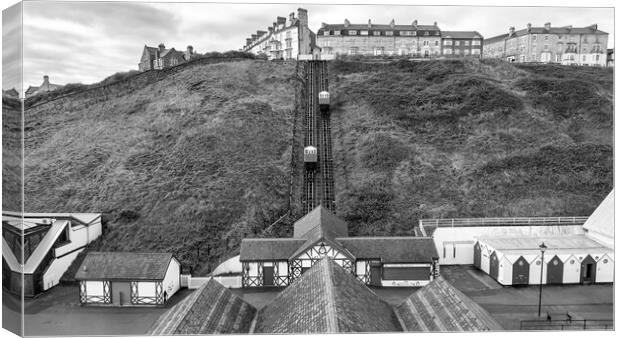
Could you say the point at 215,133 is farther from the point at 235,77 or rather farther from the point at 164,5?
the point at 164,5

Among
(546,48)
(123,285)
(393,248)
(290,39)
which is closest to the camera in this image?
(123,285)

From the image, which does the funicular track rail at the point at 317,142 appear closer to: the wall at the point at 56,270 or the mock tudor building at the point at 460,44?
the wall at the point at 56,270

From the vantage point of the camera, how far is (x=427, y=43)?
58625 millimetres

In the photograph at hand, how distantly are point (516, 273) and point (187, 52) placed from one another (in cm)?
5175

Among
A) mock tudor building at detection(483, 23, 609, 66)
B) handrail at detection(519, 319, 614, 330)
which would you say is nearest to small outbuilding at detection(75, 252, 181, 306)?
handrail at detection(519, 319, 614, 330)

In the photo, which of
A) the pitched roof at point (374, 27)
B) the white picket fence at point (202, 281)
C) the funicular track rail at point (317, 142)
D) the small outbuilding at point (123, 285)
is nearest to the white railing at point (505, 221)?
the funicular track rail at point (317, 142)

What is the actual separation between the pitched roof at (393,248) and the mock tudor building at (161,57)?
44.9 m

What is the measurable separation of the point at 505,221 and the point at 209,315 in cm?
1914

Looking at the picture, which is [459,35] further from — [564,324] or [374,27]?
[564,324]

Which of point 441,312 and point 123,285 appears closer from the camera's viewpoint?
point 441,312

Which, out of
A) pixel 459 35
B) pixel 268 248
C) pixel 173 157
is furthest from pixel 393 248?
pixel 459 35

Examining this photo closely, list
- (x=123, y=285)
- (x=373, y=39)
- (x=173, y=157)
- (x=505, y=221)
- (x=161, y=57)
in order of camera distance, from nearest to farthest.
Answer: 1. (x=123, y=285)
2. (x=505, y=221)
3. (x=173, y=157)
4. (x=373, y=39)
5. (x=161, y=57)

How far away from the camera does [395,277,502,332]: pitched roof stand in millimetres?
10508

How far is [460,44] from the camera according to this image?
6056cm
